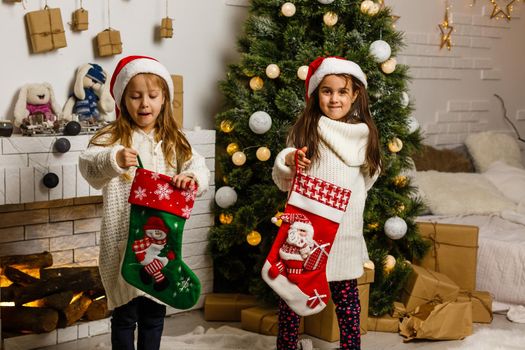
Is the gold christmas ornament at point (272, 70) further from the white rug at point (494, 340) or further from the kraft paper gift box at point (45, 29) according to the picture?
the white rug at point (494, 340)

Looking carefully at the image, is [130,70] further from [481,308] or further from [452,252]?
[481,308]

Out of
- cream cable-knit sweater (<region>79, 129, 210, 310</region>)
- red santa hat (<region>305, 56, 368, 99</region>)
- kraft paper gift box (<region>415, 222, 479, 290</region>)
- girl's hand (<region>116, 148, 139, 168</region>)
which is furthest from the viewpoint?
kraft paper gift box (<region>415, 222, 479, 290</region>)

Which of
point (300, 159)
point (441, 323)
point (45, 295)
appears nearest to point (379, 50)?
point (300, 159)

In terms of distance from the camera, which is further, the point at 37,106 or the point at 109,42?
the point at 109,42

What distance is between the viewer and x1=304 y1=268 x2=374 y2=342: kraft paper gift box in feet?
10.2

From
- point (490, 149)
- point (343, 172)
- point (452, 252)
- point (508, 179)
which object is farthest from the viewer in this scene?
point (490, 149)

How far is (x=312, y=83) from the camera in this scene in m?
2.67

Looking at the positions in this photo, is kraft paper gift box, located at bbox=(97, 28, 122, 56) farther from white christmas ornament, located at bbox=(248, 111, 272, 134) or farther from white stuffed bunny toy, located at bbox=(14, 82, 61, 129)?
white christmas ornament, located at bbox=(248, 111, 272, 134)

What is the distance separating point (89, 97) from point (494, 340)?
210cm

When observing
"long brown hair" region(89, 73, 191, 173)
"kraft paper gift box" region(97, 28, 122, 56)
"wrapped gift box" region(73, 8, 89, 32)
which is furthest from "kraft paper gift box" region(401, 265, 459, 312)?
"wrapped gift box" region(73, 8, 89, 32)

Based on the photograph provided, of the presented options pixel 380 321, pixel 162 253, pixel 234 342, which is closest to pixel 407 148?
pixel 380 321

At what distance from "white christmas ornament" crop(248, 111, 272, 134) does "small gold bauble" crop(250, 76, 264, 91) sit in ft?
0.47

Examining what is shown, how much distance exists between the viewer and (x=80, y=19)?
311 cm

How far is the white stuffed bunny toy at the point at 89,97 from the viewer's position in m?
3.12
